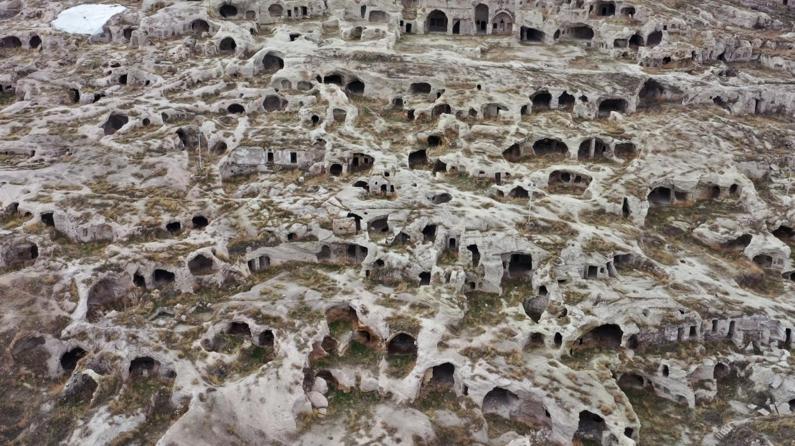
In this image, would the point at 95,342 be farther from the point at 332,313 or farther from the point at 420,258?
the point at 420,258

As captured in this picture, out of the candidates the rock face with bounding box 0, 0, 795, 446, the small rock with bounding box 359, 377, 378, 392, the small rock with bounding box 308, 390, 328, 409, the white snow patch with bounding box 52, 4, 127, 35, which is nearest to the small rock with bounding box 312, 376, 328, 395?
the small rock with bounding box 308, 390, 328, 409

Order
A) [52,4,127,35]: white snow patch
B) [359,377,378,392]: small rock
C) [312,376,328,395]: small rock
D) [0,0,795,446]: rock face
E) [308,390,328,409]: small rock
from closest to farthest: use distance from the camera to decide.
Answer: [0,0,795,446]: rock face → [308,390,328,409]: small rock → [312,376,328,395]: small rock → [359,377,378,392]: small rock → [52,4,127,35]: white snow patch

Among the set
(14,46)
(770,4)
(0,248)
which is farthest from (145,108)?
(770,4)

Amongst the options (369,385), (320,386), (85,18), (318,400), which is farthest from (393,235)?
(85,18)

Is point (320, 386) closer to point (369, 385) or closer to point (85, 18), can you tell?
point (369, 385)

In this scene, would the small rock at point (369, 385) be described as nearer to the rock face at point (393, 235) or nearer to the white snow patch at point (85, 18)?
the rock face at point (393, 235)

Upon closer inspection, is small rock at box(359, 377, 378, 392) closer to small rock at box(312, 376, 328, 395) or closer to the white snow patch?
small rock at box(312, 376, 328, 395)
